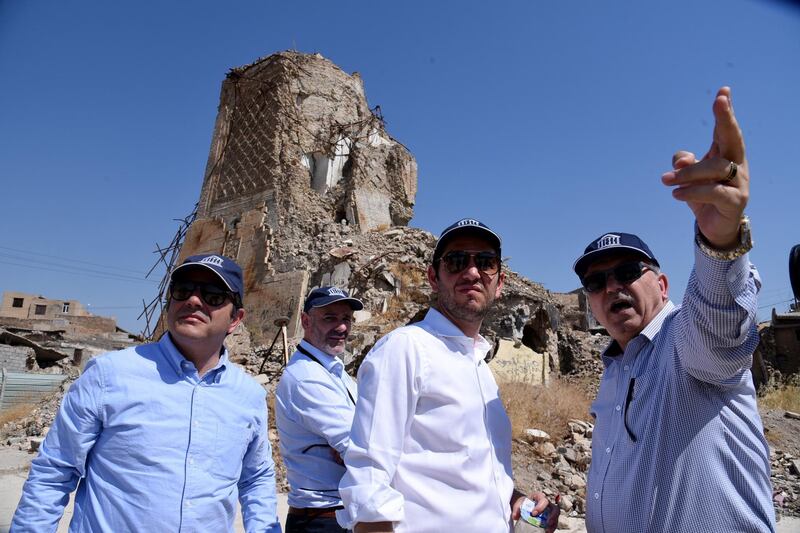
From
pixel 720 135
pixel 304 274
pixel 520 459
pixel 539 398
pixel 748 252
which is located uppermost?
pixel 304 274

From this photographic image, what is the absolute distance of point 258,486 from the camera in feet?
7.31

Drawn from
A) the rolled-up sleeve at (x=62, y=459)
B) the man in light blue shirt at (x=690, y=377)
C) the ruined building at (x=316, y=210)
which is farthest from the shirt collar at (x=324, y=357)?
the ruined building at (x=316, y=210)

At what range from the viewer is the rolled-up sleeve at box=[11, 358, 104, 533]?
1727 mm

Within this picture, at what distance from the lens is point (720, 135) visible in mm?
1304

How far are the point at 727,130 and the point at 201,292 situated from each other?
1.94m

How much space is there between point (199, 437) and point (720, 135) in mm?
1987

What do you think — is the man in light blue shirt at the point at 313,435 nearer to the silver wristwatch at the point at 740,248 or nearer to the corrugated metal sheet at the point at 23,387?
the silver wristwatch at the point at 740,248

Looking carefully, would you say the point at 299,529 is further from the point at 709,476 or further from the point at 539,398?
the point at 539,398

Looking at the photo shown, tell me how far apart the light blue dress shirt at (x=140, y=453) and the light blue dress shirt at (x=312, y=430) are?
0.54 m

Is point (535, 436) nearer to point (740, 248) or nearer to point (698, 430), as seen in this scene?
point (698, 430)

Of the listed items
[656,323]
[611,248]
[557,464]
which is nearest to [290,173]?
[557,464]

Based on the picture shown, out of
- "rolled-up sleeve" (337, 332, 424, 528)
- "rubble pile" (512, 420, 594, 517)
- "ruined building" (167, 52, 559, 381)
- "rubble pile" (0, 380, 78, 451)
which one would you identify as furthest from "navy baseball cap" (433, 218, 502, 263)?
"rubble pile" (0, 380, 78, 451)

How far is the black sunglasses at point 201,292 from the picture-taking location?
214 centimetres

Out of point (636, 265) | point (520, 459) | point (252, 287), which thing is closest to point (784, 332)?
point (520, 459)
